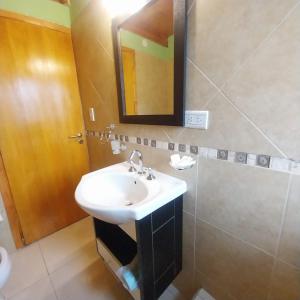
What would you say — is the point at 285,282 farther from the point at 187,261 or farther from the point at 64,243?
the point at 64,243

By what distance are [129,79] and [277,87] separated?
86 cm

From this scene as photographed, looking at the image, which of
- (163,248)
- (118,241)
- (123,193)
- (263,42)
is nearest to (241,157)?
(263,42)

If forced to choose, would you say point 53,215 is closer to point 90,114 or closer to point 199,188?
point 90,114

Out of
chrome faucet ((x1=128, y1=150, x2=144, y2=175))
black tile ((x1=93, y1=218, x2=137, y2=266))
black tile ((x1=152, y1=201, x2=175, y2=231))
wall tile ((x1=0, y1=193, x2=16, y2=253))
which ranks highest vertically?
chrome faucet ((x1=128, y1=150, x2=144, y2=175))

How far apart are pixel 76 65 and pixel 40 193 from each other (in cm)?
137

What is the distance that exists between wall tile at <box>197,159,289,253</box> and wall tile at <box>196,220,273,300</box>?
0.20ft

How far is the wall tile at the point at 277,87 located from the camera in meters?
0.53

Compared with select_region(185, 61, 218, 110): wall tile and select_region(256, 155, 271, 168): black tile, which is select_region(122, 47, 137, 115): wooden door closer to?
select_region(185, 61, 218, 110): wall tile

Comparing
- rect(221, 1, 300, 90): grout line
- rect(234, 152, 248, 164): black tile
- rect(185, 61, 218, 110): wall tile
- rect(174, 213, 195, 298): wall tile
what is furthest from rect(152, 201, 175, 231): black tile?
rect(221, 1, 300, 90): grout line

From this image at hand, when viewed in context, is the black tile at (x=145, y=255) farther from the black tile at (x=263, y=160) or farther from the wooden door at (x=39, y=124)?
the wooden door at (x=39, y=124)

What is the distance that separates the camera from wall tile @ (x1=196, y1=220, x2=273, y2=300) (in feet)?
2.45

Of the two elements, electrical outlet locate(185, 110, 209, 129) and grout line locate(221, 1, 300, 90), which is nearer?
grout line locate(221, 1, 300, 90)

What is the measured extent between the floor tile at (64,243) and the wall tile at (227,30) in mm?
1859

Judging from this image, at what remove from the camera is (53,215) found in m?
1.79
